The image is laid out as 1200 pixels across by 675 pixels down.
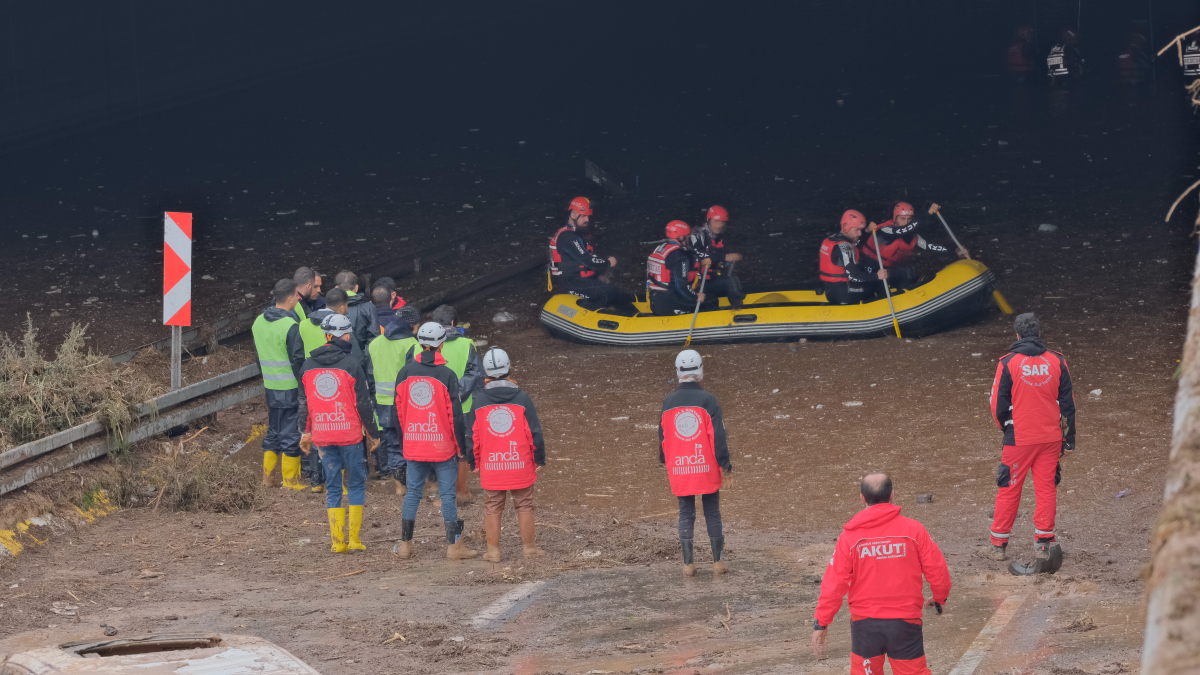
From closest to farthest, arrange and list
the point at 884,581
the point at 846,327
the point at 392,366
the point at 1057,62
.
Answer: the point at 884,581 < the point at 392,366 < the point at 846,327 < the point at 1057,62

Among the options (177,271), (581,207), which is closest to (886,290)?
(581,207)

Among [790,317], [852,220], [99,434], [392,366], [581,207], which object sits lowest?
[99,434]

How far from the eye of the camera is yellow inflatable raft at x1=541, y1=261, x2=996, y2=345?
13836 mm

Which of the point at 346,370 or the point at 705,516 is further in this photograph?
the point at 346,370

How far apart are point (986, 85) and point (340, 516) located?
2152 cm

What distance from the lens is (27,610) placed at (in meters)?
7.07

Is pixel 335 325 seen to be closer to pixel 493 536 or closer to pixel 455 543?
pixel 455 543

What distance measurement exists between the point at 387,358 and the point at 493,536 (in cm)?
205

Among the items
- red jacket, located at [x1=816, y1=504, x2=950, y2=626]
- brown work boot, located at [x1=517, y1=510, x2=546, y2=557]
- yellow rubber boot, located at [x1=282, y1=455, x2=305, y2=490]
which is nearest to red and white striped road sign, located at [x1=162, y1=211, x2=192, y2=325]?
yellow rubber boot, located at [x1=282, y1=455, x2=305, y2=490]

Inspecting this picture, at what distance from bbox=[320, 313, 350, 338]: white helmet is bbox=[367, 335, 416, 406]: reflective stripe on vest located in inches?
37.4

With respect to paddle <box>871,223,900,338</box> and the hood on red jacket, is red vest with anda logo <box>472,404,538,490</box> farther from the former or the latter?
paddle <box>871,223,900,338</box>

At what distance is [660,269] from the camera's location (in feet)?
48.9

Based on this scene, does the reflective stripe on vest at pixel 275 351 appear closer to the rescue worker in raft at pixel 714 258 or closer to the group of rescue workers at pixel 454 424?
the group of rescue workers at pixel 454 424

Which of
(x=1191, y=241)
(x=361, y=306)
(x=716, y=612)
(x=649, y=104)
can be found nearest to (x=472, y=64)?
(x=649, y=104)
